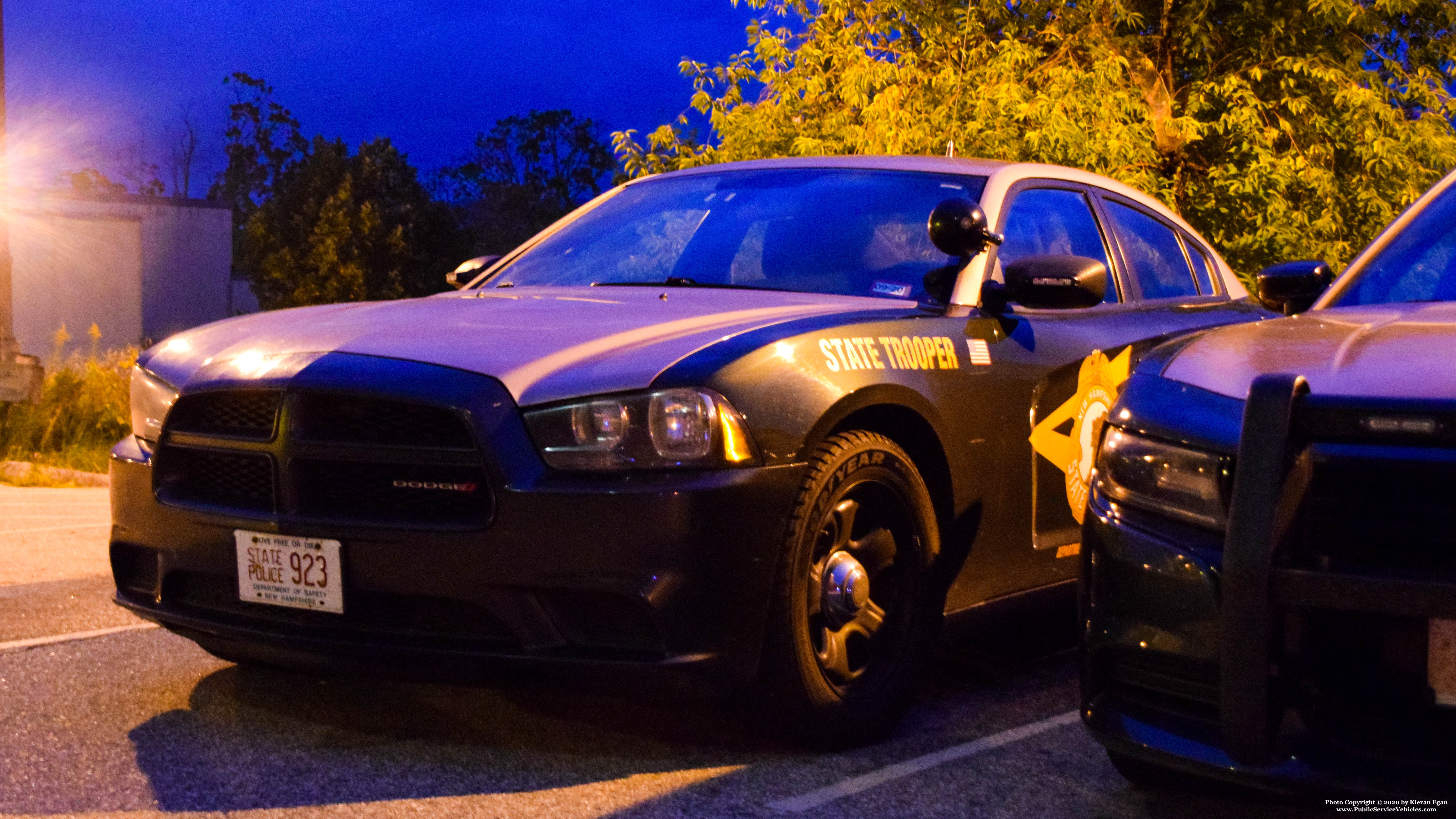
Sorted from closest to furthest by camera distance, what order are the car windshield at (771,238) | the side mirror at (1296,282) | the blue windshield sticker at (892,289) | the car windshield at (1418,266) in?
the car windshield at (1418,266) < the side mirror at (1296,282) < the blue windshield sticker at (892,289) < the car windshield at (771,238)

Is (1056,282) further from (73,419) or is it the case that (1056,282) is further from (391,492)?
(73,419)

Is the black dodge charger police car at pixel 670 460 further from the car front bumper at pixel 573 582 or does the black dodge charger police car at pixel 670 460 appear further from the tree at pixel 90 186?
the tree at pixel 90 186

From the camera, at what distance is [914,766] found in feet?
12.7

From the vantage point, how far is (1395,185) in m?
19.2

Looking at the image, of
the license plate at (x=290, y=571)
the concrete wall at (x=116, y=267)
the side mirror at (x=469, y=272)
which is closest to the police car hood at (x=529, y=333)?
the license plate at (x=290, y=571)

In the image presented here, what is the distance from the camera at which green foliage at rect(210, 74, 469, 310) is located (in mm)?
53906

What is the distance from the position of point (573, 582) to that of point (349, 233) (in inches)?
2057

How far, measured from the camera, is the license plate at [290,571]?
11.7ft

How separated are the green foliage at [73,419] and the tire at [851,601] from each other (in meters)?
9.36

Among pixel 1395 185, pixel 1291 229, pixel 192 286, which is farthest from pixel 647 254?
pixel 192 286

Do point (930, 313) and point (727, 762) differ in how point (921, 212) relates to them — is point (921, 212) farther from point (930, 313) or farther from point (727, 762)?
point (727, 762)

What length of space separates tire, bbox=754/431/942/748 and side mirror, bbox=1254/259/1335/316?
42.3 inches

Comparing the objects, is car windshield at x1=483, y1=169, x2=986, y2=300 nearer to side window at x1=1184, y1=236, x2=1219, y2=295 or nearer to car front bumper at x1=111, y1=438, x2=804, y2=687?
car front bumper at x1=111, y1=438, x2=804, y2=687

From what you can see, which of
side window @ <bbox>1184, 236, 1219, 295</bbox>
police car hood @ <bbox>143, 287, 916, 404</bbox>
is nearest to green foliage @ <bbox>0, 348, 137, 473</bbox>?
police car hood @ <bbox>143, 287, 916, 404</bbox>
